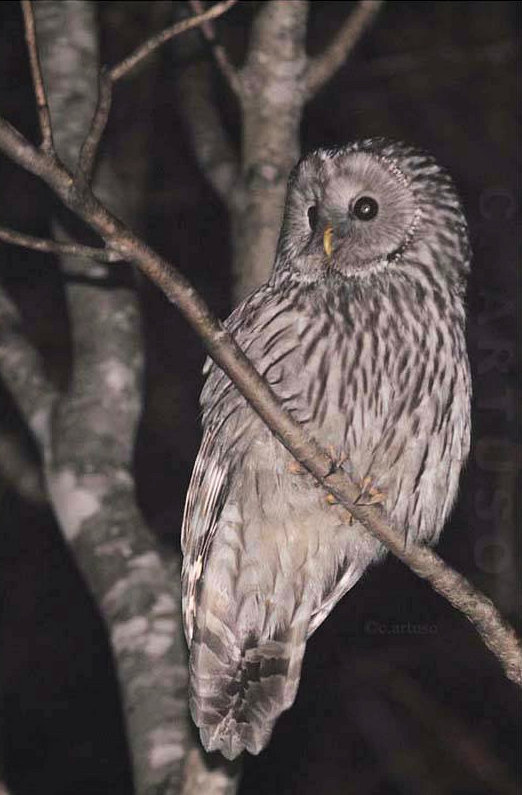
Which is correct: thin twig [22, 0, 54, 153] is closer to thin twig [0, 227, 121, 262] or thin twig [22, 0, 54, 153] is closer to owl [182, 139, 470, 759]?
thin twig [0, 227, 121, 262]

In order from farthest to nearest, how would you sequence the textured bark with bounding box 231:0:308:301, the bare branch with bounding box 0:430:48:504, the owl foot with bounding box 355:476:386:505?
the bare branch with bounding box 0:430:48:504, the textured bark with bounding box 231:0:308:301, the owl foot with bounding box 355:476:386:505

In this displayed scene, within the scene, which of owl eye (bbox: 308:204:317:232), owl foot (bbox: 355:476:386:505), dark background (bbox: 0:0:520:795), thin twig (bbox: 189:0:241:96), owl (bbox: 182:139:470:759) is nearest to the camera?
owl foot (bbox: 355:476:386:505)

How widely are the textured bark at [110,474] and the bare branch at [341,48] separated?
75 centimetres

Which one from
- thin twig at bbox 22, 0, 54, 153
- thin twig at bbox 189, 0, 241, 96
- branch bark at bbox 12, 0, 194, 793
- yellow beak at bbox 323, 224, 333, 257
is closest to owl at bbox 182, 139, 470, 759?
yellow beak at bbox 323, 224, 333, 257

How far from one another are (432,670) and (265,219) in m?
3.91

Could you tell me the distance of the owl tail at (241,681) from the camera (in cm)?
287

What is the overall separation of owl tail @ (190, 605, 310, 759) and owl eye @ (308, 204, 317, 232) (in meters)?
0.98

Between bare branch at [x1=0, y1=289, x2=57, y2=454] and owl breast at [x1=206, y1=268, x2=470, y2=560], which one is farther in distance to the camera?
bare branch at [x1=0, y1=289, x2=57, y2=454]

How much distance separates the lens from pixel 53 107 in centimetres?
389

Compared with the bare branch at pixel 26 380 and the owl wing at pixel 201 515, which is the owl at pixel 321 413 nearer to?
the owl wing at pixel 201 515

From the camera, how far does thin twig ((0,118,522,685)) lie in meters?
1.84

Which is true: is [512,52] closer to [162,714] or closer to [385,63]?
[385,63]

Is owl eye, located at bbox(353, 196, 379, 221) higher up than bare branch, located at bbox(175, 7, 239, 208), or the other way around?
Result: bare branch, located at bbox(175, 7, 239, 208)

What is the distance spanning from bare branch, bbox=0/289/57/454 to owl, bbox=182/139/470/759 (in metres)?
0.77
